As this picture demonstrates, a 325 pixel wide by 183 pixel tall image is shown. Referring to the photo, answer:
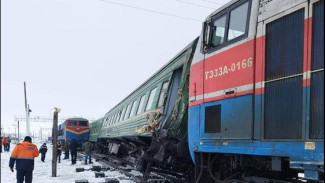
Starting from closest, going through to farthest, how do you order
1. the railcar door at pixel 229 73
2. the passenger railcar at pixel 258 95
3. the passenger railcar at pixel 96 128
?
the passenger railcar at pixel 258 95 → the railcar door at pixel 229 73 → the passenger railcar at pixel 96 128

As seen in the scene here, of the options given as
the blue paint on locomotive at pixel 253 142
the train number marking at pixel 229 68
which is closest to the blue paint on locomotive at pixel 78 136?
the blue paint on locomotive at pixel 253 142

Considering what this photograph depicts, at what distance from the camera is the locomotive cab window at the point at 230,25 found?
19.1 feet

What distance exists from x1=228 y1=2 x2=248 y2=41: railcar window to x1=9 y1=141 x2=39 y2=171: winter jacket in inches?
234

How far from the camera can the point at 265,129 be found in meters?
5.08

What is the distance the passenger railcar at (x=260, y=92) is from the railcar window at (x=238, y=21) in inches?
0.6

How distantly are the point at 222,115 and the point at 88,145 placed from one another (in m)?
15.0

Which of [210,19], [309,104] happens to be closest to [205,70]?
[210,19]

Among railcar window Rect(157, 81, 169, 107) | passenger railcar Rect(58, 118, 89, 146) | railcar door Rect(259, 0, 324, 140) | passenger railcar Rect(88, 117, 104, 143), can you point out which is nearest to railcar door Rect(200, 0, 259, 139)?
railcar door Rect(259, 0, 324, 140)

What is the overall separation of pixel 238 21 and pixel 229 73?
0.83 m

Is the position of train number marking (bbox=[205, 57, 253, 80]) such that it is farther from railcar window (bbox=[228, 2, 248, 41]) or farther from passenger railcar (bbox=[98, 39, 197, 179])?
passenger railcar (bbox=[98, 39, 197, 179])

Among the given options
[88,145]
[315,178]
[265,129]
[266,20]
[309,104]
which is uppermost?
[266,20]

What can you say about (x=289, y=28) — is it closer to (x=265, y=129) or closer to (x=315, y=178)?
(x=265, y=129)

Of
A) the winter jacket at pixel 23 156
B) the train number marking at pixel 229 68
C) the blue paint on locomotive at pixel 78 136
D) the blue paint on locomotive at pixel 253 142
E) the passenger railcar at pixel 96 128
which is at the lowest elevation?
the blue paint on locomotive at pixel 78 136

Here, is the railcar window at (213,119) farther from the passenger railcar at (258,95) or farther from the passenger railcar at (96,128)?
the passenger railcar at (96,128)
